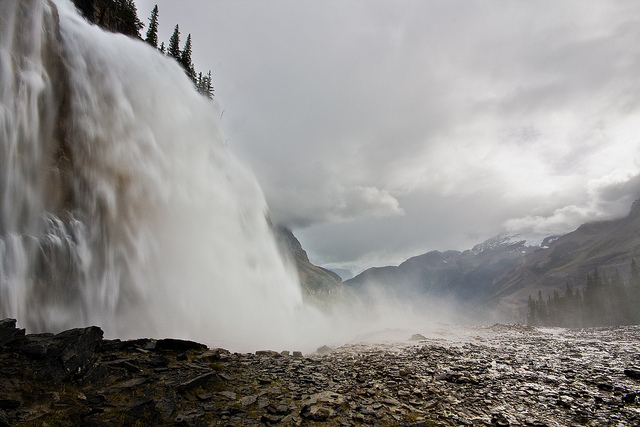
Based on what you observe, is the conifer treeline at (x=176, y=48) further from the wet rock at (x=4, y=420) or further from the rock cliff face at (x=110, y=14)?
the wet rock at (x=4, y=420)

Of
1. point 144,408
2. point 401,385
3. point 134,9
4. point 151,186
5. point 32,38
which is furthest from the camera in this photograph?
point 134,9

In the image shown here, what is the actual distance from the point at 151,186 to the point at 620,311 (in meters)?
152

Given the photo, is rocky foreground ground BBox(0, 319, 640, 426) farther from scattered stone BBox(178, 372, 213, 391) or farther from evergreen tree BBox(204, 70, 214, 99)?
evergreen tree BBox(204, 70, 214, 99)

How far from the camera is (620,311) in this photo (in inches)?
4077

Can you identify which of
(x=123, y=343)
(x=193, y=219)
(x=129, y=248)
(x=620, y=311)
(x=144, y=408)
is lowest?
(x=620, y=311)

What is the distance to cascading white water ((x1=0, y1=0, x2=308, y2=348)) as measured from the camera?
61.5 feet

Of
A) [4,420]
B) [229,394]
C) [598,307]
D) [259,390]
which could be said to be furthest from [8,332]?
[598,307]

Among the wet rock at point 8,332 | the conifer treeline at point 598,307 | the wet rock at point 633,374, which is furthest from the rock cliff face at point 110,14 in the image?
the conifer treeline at point 598,307

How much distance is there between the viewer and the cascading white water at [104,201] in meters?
18.8

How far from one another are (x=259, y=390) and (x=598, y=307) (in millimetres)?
155227

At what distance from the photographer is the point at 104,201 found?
985 inches

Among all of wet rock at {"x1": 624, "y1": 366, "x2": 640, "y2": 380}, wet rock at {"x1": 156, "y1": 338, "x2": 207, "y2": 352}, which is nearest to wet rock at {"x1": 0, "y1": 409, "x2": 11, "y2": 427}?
wet rock at {"x1": 156, "y1": 338, "x2": 207, "y2": 352}

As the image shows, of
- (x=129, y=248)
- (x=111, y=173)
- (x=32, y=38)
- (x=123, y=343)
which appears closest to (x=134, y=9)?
(x=32, y=38)

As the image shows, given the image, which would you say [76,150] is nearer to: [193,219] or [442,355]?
[193,219]
